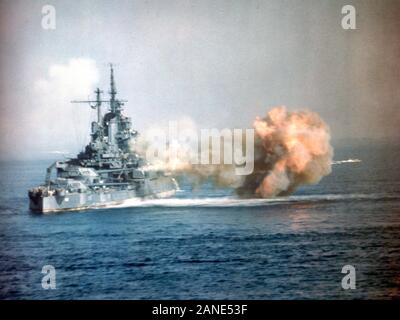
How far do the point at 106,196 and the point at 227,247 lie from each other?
14.3 feet

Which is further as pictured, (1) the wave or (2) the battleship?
(2) the battleship

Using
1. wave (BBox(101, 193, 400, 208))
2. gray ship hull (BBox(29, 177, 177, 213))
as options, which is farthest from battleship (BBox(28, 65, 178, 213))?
wave (BBox(101, 193, 400, 208))

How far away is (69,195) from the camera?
14641 millimetres

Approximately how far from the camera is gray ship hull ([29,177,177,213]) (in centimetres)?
1418

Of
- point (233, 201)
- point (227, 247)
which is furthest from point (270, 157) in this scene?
point (227, 247)

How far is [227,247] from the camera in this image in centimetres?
1102

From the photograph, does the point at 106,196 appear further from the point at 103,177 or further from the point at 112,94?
the point at 112,94

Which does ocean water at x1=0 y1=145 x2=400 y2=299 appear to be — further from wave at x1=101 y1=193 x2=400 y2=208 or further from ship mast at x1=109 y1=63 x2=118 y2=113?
ship mast at x1=109 y1=63 x2=118 y2=113

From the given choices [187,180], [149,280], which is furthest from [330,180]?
[149,280]

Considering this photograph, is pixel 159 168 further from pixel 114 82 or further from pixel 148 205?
pixel 114 82

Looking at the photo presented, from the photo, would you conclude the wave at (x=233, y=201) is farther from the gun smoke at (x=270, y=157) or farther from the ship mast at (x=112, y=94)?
the ship mast at (x=112, y=94)

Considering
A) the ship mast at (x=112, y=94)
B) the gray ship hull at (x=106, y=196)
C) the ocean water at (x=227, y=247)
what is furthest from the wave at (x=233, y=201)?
the ship mast at (x=112, y=94)

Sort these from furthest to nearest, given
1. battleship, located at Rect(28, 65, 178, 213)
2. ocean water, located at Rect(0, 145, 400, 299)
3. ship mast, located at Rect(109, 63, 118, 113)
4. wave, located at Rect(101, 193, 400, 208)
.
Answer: battleship, located at Rect(28, 65, 178, 213) < wave, located at Rect(101, 193, 400, 208) < ship mast, located at Rect(109, 63, 118, 113) < ocean water, located at Rect(0, 145, 400, 299)
